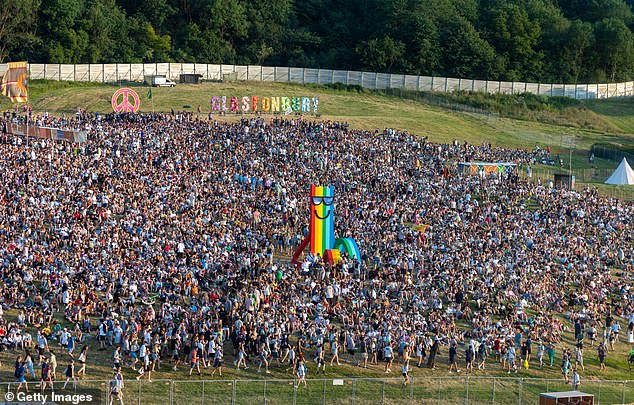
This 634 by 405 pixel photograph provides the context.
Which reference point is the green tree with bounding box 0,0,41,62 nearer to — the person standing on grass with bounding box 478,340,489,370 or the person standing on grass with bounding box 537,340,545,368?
the person standing on grass with bounding box 478,340,489,370

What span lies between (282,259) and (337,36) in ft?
243

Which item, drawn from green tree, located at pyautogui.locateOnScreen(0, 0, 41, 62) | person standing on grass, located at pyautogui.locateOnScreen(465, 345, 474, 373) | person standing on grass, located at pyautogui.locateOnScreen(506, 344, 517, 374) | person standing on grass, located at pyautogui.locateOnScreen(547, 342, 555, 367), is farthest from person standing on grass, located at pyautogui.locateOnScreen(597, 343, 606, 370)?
green tree, located at pyautogui.locateOnScreen(0, 0, 41, 62)

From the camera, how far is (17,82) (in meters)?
73.9

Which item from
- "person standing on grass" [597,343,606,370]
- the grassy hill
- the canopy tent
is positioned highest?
the grassy hill

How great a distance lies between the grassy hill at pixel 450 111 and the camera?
92.1m

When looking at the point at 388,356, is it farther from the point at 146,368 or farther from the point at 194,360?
the point at 146,368

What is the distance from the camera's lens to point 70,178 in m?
62.4

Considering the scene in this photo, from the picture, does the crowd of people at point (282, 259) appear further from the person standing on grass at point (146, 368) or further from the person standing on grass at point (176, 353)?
the person standing on grass at point (146, 368)

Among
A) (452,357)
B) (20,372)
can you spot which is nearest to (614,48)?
(452,357)

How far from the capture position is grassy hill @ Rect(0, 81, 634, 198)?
92.1m

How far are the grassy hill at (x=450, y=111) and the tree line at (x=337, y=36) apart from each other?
26.3ft

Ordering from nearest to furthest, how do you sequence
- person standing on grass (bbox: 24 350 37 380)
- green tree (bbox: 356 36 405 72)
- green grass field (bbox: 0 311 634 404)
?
green grass field (bbox: 0 311 634 404)
person standing on grass (bbox: 24 350 37 380)
green tree (bbox: 356 36 405 72)

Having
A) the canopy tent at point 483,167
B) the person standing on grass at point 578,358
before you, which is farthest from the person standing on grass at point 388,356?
the canopy tent at point 483,167

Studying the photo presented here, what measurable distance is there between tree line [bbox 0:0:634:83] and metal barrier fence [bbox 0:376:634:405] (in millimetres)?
74168
